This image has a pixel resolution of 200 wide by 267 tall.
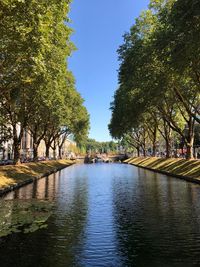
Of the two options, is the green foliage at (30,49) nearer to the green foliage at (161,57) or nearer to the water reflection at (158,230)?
the green foliage at (161,57)

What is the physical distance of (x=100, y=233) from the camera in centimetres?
1269

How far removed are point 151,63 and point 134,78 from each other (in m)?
2.72

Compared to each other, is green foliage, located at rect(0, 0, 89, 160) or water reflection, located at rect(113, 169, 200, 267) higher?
green foliage, located at rect(0, 0, 89, 160)

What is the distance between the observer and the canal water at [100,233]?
9.70 metres

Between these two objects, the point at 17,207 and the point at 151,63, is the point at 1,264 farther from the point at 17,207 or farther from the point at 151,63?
the point at 151,63

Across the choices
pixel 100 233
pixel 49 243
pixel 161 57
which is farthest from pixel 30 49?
pixel 49 243

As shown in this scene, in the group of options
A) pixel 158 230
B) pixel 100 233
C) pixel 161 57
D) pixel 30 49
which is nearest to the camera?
pixel 100 233

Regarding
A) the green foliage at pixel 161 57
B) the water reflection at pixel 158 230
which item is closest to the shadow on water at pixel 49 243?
the water reflection at pixel 158 230

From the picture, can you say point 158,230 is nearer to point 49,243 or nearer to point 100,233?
point 100,233

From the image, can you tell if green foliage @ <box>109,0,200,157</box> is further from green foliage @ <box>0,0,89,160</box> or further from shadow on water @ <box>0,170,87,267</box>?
shadow on water @ <box>0,170,87,267</box>

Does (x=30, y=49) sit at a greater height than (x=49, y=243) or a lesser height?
greater

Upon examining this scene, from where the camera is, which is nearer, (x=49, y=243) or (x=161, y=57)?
(x=49, y=243)

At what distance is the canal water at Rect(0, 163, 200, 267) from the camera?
31.8ft

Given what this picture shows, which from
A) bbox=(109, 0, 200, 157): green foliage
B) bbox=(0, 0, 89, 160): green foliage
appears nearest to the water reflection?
bbox=(109, 0, 200, 157): green foliage
